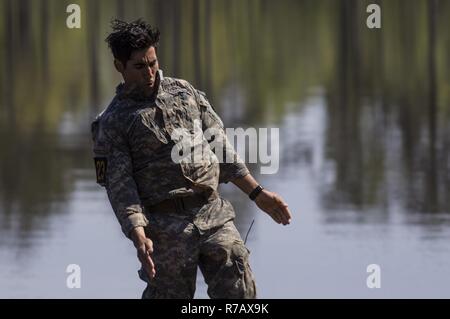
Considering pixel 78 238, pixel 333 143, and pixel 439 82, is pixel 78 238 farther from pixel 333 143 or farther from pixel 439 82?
pixel 439 82

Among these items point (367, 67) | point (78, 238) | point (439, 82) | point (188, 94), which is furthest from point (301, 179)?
point (367, 67)

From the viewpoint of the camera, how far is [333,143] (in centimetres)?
2069

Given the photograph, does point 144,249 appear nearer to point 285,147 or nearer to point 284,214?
point 284,214

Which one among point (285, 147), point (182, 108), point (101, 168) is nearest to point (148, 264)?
point (101, 168)

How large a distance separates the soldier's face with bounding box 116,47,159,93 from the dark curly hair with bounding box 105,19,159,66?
0.02 meters

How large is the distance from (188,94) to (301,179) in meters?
9.34

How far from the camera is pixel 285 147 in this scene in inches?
785

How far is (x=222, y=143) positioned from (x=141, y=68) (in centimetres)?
56

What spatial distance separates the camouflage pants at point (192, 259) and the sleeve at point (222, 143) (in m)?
0.35

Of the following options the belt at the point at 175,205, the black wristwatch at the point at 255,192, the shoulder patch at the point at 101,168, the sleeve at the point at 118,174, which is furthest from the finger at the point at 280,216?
the shoulder patch at the point at 101,168

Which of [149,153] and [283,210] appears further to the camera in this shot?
[283,210]

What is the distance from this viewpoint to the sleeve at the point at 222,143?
332 inches

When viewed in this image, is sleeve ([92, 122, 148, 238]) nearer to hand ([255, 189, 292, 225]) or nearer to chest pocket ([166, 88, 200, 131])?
chest pocket ([166, 88, 200, 131])

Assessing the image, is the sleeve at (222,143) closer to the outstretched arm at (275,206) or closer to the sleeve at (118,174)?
the outstretched arm at (275,206)
